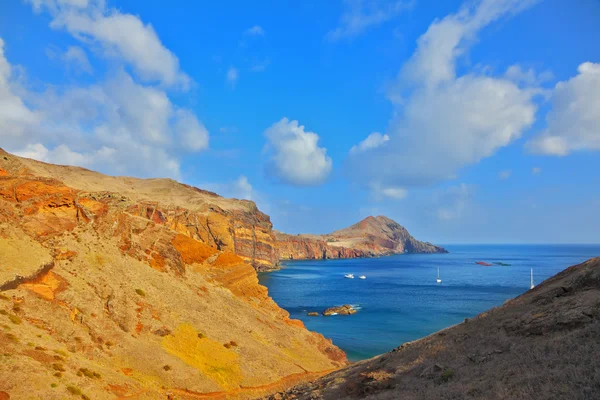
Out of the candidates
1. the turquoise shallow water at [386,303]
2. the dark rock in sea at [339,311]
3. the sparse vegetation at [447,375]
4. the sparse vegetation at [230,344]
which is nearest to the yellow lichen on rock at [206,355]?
the sparse vegetation at [230,344]

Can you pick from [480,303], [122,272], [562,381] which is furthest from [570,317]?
[480,303]

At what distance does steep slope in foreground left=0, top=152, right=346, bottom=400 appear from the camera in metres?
24.2

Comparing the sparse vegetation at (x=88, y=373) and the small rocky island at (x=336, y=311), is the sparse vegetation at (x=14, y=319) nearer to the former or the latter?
the sparse vegetation at (x=88, y=373)

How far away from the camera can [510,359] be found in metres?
17.3

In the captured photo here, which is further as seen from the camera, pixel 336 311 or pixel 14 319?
pixel 336 311

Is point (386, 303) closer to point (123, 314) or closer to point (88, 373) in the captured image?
point (123, 314)

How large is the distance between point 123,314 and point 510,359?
3095 centimetres

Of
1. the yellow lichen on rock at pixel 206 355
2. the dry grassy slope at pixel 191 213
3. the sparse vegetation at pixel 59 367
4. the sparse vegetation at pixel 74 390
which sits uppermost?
the dry grassy slope at pixel 191 213

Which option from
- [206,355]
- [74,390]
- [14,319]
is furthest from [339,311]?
[14,319]

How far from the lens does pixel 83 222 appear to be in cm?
4038

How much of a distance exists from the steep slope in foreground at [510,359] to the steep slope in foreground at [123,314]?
1095 cm

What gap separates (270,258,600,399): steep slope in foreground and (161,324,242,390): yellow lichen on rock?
26.4 feet

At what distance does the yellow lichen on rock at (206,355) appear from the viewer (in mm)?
32344

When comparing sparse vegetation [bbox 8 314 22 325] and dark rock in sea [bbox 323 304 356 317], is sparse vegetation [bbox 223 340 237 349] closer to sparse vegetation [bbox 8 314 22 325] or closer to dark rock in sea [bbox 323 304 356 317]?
sparse vegetation [bbox 8 314 22 325]
